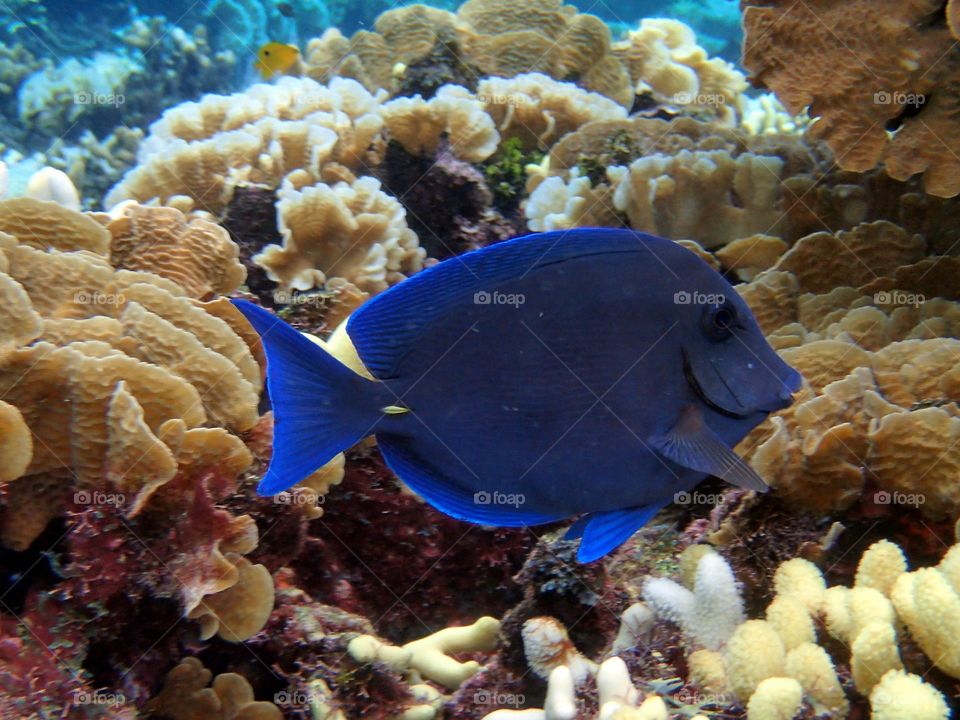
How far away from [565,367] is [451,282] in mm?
313

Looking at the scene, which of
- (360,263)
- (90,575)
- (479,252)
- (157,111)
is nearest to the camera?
(479,252)

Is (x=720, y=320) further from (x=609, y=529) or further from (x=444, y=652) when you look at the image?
(x=444, y=652)

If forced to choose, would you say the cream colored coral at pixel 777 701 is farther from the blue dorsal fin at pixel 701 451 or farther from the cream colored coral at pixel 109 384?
the cream colored coral at pixel 109 384

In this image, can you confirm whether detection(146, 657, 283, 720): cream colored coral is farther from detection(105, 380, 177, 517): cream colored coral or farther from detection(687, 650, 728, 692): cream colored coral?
detection(687, 650, 728, 692): cream colored coral

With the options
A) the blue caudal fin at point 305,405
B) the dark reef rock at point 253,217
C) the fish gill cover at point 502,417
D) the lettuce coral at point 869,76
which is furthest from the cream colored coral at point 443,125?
the blue caudal fin at point 305,405

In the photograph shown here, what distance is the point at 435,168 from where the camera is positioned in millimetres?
4422

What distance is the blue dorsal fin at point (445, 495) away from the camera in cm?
153

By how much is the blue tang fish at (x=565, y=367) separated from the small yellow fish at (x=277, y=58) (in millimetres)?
7526

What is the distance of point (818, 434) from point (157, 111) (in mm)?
13599

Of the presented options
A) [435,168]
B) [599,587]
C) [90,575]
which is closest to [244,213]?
[435,168]

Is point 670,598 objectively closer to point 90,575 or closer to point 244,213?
point 90,575

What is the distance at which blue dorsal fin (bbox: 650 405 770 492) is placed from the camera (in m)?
1.35

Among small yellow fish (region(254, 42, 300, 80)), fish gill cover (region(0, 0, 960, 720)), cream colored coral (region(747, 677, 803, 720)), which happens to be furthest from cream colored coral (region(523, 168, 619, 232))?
small yellow fish (region(254, 42, 300, 80))

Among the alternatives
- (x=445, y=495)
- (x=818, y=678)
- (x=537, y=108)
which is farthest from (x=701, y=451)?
(x=537, y=108)
